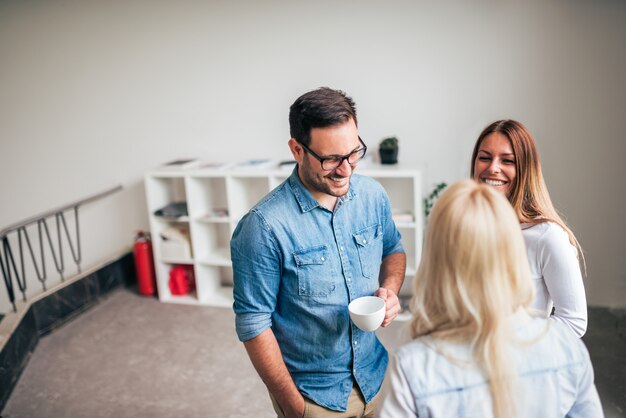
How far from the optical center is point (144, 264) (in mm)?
4000

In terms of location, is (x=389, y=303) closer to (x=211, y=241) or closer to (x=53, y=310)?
(x=211, y=241)

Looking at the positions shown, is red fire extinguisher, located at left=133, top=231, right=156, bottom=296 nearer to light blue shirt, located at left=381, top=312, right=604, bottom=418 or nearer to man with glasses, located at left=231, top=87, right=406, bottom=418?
man with glasses, located at left=231, top=87, right=406, bottom=418

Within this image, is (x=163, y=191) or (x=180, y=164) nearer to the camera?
(x=180, y=164)

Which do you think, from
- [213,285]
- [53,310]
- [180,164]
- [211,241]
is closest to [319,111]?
[180,164]

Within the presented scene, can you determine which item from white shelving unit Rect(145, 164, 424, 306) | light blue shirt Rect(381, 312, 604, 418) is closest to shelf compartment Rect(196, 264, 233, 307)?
white shelving unit Rect(145, 164, 424, 306)

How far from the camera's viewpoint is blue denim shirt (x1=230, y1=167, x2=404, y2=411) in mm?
1395

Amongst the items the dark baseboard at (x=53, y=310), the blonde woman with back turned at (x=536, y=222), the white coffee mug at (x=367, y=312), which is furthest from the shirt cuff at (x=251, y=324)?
the dark baseboard at (x=53, y=310)

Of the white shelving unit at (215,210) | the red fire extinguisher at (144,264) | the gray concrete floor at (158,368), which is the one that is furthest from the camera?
the red fire extinguisher at (144,264)

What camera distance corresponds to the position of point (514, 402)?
100 cm

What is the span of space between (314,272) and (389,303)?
A: 257 millimetres

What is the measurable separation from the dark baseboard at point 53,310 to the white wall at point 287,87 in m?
0.37

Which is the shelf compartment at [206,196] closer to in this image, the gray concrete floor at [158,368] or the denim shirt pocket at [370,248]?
the gray concrete floor at [158,368]

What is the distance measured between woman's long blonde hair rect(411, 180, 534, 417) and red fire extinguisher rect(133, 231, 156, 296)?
3.38 m

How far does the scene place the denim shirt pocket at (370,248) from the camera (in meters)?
1.53
